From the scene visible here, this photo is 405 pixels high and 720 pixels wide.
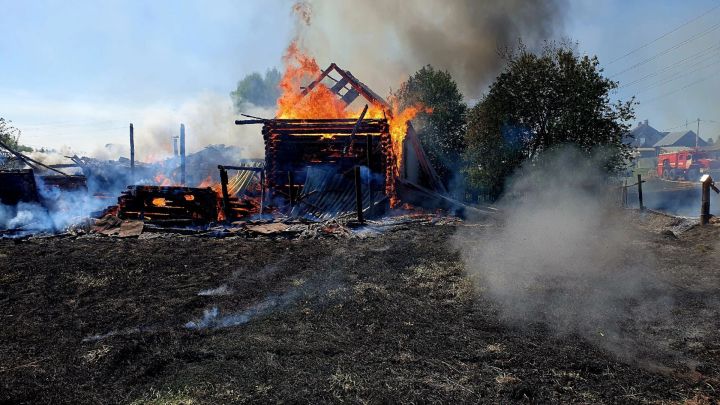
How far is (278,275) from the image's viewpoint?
8.05m

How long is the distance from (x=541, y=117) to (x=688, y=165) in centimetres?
3461

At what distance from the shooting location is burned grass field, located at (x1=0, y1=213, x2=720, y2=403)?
12.4 feet

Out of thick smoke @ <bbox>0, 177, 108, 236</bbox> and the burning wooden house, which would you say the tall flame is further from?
thick smoke @ <bbox>0, 177, 108, 236</bbox>

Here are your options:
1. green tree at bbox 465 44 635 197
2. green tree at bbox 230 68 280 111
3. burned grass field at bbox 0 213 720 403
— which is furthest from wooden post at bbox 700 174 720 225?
green tree at bbox 230 68 280 111

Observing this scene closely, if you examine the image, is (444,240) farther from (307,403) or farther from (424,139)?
(424,139)

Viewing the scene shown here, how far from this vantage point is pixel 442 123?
96.8 feet

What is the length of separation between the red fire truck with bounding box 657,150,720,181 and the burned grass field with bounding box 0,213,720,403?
43040 millimetres

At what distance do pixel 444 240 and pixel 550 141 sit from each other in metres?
11.0

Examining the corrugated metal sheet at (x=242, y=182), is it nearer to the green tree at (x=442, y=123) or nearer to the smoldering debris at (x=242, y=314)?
the green tree at (x=442, y=123)

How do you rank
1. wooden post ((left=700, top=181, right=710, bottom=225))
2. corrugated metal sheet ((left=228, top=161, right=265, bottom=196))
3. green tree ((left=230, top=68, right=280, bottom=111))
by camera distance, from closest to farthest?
wooden post ((left=700, top=181, right=710, bottom=225))
corrugated metal sheet ((left=228, top=161, right=265, bottom=196))
green tree ((left=230, top=68, right=280, bottom=111))

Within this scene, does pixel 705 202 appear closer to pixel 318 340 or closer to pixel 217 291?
pixel 318 340

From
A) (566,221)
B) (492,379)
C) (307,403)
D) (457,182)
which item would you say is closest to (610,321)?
(492,379)

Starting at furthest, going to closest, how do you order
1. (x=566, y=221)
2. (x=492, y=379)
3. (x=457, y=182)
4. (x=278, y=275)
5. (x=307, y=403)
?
(x=457, y=182) < (x=566, y=221) < (x=278, y=275) < (x=492, y=379) < (x=307, y=403)

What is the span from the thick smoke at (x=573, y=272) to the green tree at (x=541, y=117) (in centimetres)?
432
